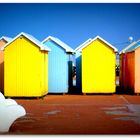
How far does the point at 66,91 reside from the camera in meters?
19.0

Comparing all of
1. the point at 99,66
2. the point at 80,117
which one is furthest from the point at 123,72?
the point at 80,117

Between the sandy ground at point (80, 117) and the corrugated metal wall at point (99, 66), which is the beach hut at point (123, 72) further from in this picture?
the sandy ground at point (80, 117)

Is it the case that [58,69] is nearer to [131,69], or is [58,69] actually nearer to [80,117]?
[131,69]

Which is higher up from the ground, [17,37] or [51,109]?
[17,37]

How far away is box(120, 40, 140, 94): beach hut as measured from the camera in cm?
1825

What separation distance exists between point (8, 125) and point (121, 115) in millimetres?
4331

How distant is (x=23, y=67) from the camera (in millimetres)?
16547

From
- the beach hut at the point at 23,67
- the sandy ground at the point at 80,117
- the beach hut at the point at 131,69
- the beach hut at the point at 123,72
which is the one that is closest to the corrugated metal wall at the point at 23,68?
the beach hut at the point at 23,67

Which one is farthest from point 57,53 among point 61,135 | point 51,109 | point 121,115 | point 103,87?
point 61,135

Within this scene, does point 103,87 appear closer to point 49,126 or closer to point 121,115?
point 121,115

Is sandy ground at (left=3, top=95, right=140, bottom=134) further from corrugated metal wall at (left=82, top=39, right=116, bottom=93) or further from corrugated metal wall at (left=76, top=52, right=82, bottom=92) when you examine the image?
corrugated metal wall at (left=76, top=52, right=82, bottom=92)

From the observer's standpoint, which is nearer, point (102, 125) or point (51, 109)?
point (102, 125)

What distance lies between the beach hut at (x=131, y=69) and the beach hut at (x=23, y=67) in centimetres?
491

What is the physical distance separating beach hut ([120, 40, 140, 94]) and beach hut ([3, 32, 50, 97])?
16.1ft
